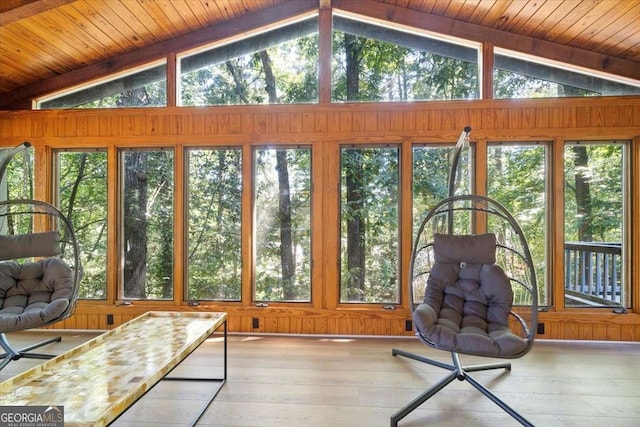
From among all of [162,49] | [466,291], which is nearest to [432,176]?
[466,291]

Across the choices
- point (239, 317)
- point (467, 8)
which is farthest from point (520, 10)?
point (239, 317)

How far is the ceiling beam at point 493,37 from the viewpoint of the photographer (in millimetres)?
3232

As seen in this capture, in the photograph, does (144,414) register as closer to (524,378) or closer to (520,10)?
(524,378)

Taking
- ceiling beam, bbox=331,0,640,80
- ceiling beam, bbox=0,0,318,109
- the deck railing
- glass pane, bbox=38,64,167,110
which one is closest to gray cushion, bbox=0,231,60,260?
glass pane, bbox=38,64,167,110

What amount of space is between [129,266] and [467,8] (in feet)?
14.5

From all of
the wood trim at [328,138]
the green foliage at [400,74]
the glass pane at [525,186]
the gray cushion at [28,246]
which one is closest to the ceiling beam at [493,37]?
the green foliage at [400,74]

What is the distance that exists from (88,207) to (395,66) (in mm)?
3726

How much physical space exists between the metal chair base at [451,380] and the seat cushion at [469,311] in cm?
27

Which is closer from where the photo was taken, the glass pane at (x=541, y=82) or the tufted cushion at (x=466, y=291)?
the tufted cushion at (x=466, y=291)

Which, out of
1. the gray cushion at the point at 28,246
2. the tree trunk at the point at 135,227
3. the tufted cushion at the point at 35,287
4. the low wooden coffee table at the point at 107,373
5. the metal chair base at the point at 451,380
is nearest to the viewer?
the low wooden coffee table at the point at 107,373

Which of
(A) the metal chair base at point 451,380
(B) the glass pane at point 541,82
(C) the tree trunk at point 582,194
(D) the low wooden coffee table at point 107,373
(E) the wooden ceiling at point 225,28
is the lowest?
(A) the metal chair base at point 451,380

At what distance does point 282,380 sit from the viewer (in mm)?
2428

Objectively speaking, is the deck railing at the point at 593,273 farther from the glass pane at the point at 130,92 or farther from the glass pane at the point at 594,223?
the glass pane at the point at 130,92

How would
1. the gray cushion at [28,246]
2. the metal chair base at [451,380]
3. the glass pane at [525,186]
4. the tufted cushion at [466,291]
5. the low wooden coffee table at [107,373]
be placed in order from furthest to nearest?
the glass pane at [525,186]
the gray cushion at [28,246]
the tufted cushion at [466,291]
the metal chair base at [451,380]
the low wooden coffee table at [107,373]
